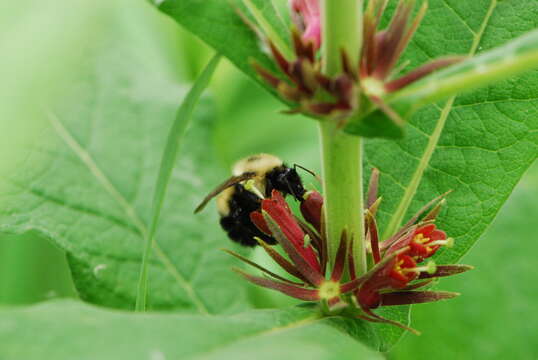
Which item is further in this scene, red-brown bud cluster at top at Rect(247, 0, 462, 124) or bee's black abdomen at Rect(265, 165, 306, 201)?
bee's black abdomen at Rect(265, 165, 306, 201)

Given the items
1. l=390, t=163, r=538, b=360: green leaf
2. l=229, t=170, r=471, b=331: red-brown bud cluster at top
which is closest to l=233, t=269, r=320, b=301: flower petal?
l=229, t=170, r=471, b=331: red-brown bud cluster at top

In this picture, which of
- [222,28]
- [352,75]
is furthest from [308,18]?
[352,75]

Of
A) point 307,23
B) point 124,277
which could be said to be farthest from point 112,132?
point 307,23

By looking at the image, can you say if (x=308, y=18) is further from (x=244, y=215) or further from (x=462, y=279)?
(x=462, y=279)

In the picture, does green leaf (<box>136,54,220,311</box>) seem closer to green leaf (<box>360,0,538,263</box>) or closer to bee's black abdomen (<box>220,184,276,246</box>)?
bee's black abdomen (<box>220,184,276,246</box>)

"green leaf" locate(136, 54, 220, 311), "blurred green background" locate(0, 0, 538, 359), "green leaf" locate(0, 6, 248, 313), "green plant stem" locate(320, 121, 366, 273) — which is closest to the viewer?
"green plant stem" locate(320, 121, 366, 273)

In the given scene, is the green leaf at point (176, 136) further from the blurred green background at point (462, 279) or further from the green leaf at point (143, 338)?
the blurred green background at point (462, 279)
